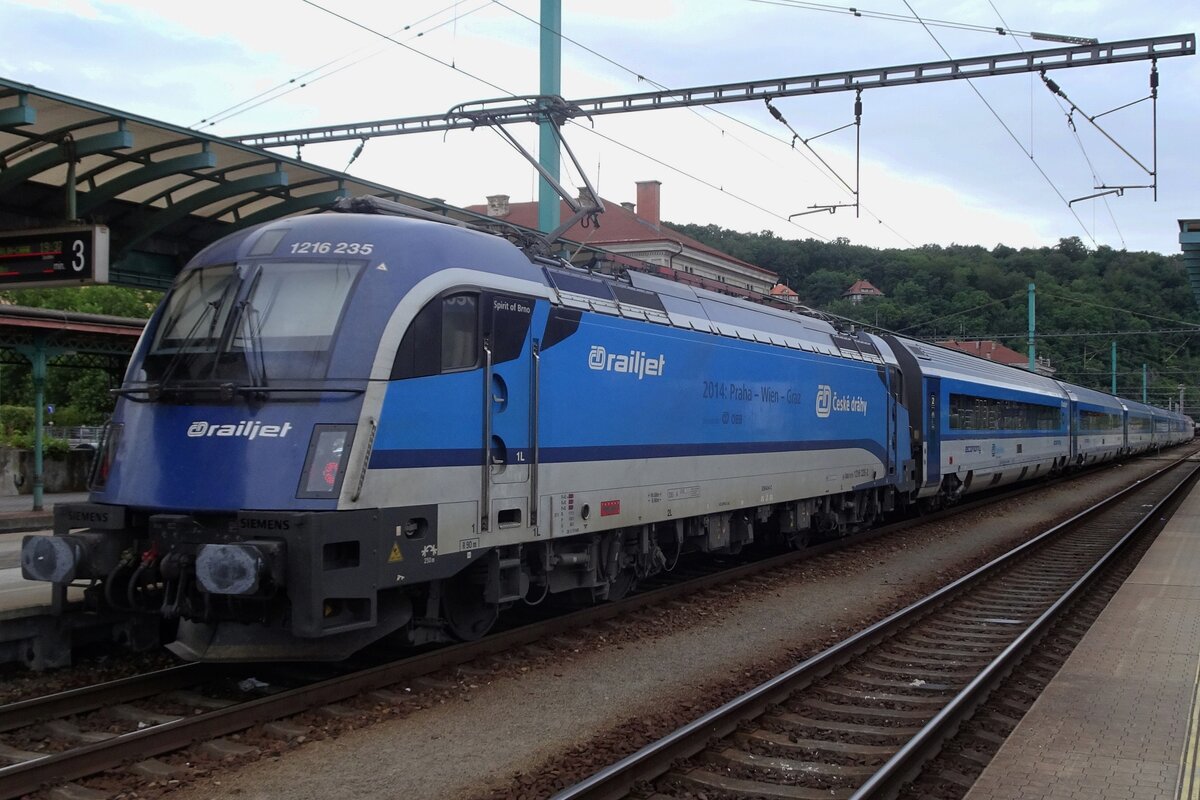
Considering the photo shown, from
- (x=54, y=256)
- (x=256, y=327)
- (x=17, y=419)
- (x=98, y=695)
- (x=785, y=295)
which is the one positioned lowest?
(x=98, y=695)

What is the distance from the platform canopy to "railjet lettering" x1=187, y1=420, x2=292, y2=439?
504 cm

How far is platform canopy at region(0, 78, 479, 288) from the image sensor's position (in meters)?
11.2

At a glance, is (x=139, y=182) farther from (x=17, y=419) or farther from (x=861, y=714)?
(x=17, y=419)

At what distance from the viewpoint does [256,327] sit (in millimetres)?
7652

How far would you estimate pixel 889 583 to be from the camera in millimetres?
13977

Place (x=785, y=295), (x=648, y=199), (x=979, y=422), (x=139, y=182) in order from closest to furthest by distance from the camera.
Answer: (x=139, y=182) → (x=979, y=422) → (x=785, y=295) → (x=648, y=199)

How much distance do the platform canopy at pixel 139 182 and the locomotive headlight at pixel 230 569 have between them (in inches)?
242

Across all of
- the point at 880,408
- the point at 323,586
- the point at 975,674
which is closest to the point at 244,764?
the point at 323,586

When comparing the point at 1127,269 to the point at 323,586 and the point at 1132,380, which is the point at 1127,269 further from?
the point at 323,586

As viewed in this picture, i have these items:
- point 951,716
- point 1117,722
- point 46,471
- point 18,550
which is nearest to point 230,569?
point 951,716

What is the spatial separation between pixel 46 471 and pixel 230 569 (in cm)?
2220

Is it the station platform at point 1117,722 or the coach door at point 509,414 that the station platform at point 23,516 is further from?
the station platform at point 1117,722

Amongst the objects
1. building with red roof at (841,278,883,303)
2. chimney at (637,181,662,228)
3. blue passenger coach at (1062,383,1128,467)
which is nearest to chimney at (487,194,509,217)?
chimney at (637,181,662,228)

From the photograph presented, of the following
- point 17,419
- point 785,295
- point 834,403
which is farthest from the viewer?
point 17,419
